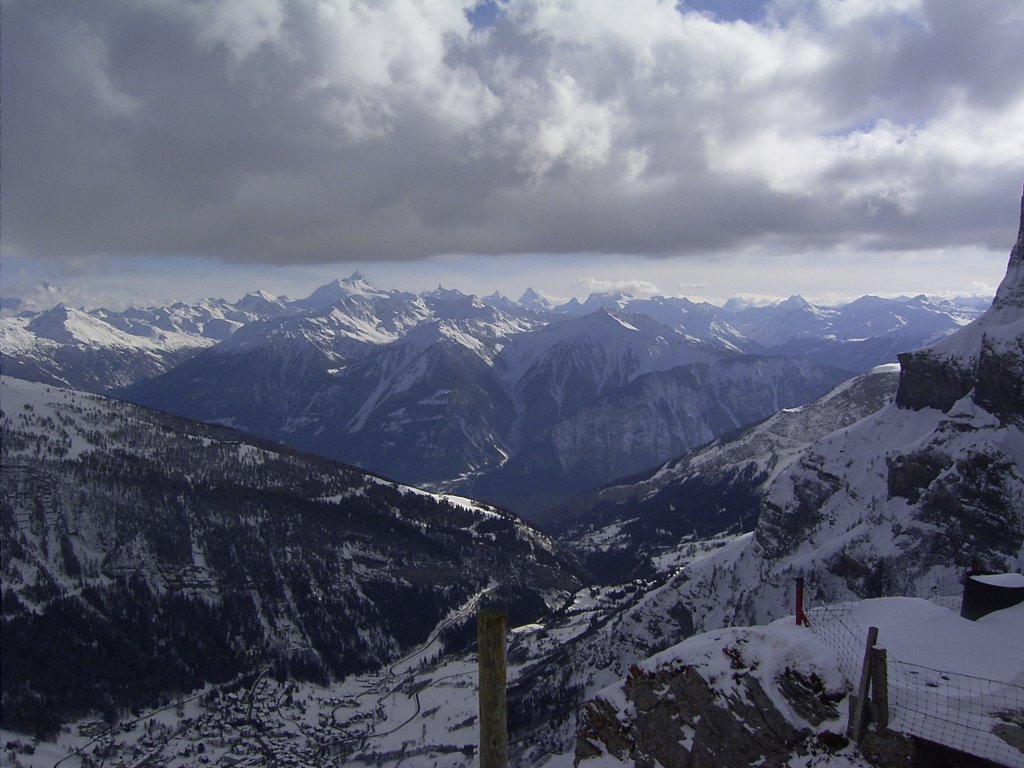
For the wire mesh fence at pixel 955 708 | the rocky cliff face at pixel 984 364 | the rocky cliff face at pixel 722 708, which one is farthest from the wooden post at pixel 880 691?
the rocky cliff face at pixel 984 364

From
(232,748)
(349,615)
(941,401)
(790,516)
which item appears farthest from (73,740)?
(941,401)

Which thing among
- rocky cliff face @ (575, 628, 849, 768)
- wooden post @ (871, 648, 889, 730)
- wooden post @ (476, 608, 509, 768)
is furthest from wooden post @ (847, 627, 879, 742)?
wooden post @ (476, 608, 509, 768)

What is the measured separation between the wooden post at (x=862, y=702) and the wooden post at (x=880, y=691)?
0.17 m

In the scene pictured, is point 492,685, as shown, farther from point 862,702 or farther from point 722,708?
point 722,708

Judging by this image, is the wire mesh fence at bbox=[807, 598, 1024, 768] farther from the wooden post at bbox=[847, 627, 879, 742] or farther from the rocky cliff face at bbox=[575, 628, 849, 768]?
the rocky cliff face at bbox=[575, 628, 849, 768]

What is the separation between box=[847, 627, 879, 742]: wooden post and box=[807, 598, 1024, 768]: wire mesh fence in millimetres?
852

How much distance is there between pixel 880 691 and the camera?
22938 millimetres

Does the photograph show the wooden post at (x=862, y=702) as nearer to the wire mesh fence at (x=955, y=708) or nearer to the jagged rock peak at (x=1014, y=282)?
the wire mesh fence at (x=955, y=708)

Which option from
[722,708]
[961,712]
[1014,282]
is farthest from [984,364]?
[961,712]

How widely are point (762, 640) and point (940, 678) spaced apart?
6416 mm

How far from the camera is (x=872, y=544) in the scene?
108250mm

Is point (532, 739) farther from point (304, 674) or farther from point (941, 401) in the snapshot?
point (941, 401)

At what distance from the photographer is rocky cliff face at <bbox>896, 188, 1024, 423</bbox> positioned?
10569cm

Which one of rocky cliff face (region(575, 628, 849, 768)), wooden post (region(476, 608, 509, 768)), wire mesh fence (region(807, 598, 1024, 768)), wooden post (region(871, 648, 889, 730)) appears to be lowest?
rocky cliff face (region(575, 628, 849, 768))
